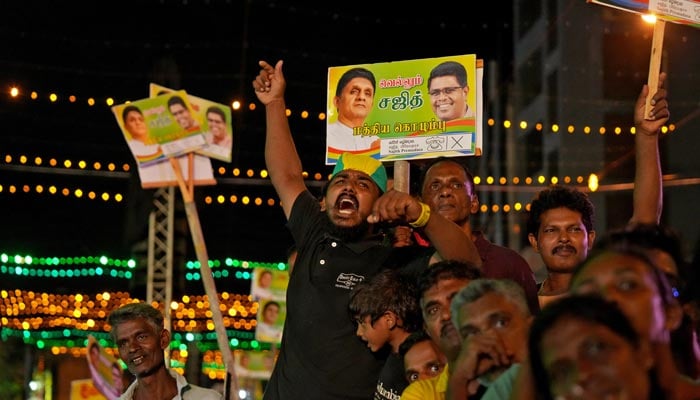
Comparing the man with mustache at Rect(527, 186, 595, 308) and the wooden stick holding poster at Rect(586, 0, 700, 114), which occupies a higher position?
the wooden stick holding poster at Rect(586, 0, 700, 114)

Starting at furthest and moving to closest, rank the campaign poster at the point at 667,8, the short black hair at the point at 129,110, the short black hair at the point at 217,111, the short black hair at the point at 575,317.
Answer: the short black hair at the point at 217,111 → the short black hair at the point at 129,110 → the campaign poster at the point at 667,8 → the short black hair at the point at 575,317

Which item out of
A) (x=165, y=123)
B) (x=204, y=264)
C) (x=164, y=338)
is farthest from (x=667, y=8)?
(x=165, y=123)

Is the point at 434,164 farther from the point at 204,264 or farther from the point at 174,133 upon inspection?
the point at 174,133

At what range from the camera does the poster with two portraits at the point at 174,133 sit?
559 inches

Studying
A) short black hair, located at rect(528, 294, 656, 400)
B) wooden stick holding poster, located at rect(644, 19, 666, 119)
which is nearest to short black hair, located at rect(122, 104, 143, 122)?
wooden stick holding poster, located at rect(644, 19, 666, 119)

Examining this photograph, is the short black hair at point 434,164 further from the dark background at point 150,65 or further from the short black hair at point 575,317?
the dark background at point 150,65

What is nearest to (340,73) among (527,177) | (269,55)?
(269,55)

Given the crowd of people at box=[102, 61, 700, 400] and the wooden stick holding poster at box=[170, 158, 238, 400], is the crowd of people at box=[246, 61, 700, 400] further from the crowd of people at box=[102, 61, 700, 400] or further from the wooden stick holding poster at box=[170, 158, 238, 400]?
the wooden stick holding poster at box=[170, 158, 238, 400]

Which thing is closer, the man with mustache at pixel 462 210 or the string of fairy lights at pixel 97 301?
the man with mustache at pixel 462 210

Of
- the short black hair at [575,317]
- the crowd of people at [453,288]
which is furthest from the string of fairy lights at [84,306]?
the short black hair at [575,317]

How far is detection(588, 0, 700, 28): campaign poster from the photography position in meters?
6.48

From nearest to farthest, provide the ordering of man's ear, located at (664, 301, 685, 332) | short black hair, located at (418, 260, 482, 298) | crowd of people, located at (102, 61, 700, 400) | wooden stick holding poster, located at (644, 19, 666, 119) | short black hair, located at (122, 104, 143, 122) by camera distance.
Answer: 1. crowd of people, located at (102, 61, 700, 400)
2. man's ear, located at (664, 301, 685, 332)
3. short black hair, located at (418, 260, 482, 298)
4. wooden stick holding poster, located at (644, 19, 666, 119)
5. short black hair, located at (122, 104, 143, 122)

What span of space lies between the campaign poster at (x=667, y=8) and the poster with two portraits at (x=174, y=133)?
815cm

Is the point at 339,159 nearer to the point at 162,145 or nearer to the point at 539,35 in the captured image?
the point at 162,145
